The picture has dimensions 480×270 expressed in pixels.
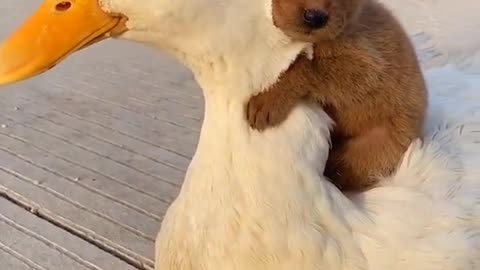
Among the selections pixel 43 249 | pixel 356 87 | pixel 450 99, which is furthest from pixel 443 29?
pixel 43 249

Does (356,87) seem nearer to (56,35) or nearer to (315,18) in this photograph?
(315,18)

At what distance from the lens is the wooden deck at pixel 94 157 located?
3.56 ft

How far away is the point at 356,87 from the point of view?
2.29 ft

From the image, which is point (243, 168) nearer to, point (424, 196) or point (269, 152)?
point (269, 152)

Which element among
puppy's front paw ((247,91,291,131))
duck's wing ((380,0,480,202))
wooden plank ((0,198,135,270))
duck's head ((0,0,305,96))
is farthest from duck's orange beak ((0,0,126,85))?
wooden plank ((0,198,135,270))

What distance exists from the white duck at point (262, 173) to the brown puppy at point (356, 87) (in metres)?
0.01

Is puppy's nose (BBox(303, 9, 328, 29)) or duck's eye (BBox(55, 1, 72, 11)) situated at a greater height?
puppy's nose (BBox(303, 9, 328, 29))

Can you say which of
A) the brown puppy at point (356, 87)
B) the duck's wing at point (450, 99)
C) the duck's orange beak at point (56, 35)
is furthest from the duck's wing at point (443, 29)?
the duck's orange beak at point (56, 35)

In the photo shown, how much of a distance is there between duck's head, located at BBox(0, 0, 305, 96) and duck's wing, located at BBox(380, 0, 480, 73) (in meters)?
0.27

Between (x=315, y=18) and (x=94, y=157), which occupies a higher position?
(x=315, y=18)

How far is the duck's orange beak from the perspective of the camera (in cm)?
68

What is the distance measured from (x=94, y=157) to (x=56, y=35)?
614 mm

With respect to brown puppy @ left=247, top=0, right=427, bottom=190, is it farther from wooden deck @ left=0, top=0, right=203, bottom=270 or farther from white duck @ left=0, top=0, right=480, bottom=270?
wooden deck @ left=0, top=0, right=203, bottom=270

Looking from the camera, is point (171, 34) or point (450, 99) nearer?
point (171, 34)
